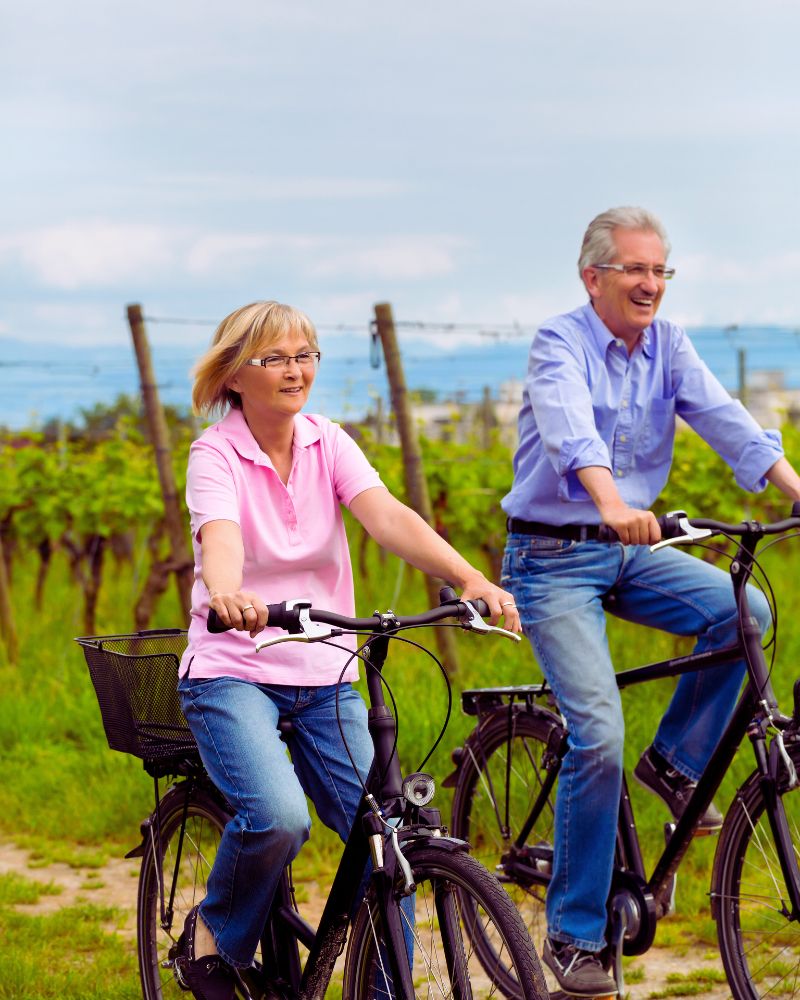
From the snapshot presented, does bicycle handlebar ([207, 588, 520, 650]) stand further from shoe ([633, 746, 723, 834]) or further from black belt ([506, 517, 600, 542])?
shoe ([633, 746, 723, 834])

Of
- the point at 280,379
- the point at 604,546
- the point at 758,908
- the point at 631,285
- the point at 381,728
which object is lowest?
the point at 758,908

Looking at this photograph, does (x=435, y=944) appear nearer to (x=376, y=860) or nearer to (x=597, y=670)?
(x=376, y=860)

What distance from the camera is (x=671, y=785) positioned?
4047 millimetres

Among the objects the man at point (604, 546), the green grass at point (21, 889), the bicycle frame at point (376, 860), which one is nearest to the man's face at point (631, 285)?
the man at point (604, 546)

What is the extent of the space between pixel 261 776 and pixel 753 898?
134 centimetres

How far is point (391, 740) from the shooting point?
2.90m

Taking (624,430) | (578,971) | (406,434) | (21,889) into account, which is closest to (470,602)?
(624,430)

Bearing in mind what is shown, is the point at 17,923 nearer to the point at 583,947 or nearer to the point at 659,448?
the point at 583,947

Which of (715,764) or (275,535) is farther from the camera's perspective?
(715,764)

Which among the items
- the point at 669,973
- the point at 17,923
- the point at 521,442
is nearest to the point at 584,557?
the point at 521,442

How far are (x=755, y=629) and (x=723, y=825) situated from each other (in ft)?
1.62

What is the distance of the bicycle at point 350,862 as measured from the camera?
2.79 metres

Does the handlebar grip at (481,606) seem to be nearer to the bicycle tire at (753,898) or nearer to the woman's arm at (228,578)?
the woman's arm at (228,578)

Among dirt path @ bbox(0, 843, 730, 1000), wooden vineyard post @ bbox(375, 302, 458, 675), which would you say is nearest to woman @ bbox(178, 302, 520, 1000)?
dirt path @ bbox(0, 843, 730, 1000)
